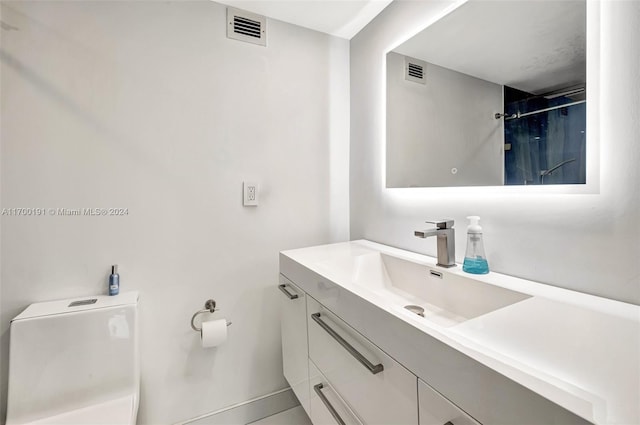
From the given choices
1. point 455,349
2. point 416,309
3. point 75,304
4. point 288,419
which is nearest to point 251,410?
point 288,419

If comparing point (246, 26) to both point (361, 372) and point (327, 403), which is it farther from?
point (327, 403)

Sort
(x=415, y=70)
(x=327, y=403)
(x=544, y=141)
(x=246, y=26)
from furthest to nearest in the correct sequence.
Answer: (x=246, y=26) → (x=415, y=70) → (x=327, y=403) → (x=544, y=141)

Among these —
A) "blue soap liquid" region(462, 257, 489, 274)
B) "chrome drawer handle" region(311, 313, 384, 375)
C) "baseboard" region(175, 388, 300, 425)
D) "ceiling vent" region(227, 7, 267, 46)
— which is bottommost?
"baseboard" region(175, 388, 300, 425)

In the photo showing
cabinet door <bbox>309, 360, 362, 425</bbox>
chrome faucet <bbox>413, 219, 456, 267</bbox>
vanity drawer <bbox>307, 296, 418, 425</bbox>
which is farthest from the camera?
chrome faucet <bbox>413, 219, 456, 267</bbox>

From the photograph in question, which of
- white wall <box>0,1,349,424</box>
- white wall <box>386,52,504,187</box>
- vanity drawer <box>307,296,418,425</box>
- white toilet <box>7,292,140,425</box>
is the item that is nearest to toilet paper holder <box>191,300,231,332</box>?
white wall <box>0,1,349,424</box>

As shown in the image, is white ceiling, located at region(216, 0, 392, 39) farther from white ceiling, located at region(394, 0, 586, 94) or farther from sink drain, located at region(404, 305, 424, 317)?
sink drain, located at region(404, 305, 424, 317)

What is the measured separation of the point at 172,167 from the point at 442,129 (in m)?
1.21

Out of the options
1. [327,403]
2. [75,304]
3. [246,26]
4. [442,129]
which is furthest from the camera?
[246,26]

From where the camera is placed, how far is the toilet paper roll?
133 centimetres

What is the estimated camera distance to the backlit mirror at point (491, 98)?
82 cm

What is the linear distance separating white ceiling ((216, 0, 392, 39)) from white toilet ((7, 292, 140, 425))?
57.6 inches

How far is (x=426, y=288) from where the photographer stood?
3.59 feet

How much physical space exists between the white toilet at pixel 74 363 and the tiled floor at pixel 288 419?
707 mm

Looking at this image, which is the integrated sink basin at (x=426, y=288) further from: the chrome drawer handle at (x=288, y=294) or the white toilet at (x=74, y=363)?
the white toilet at (x=74, y=363)
